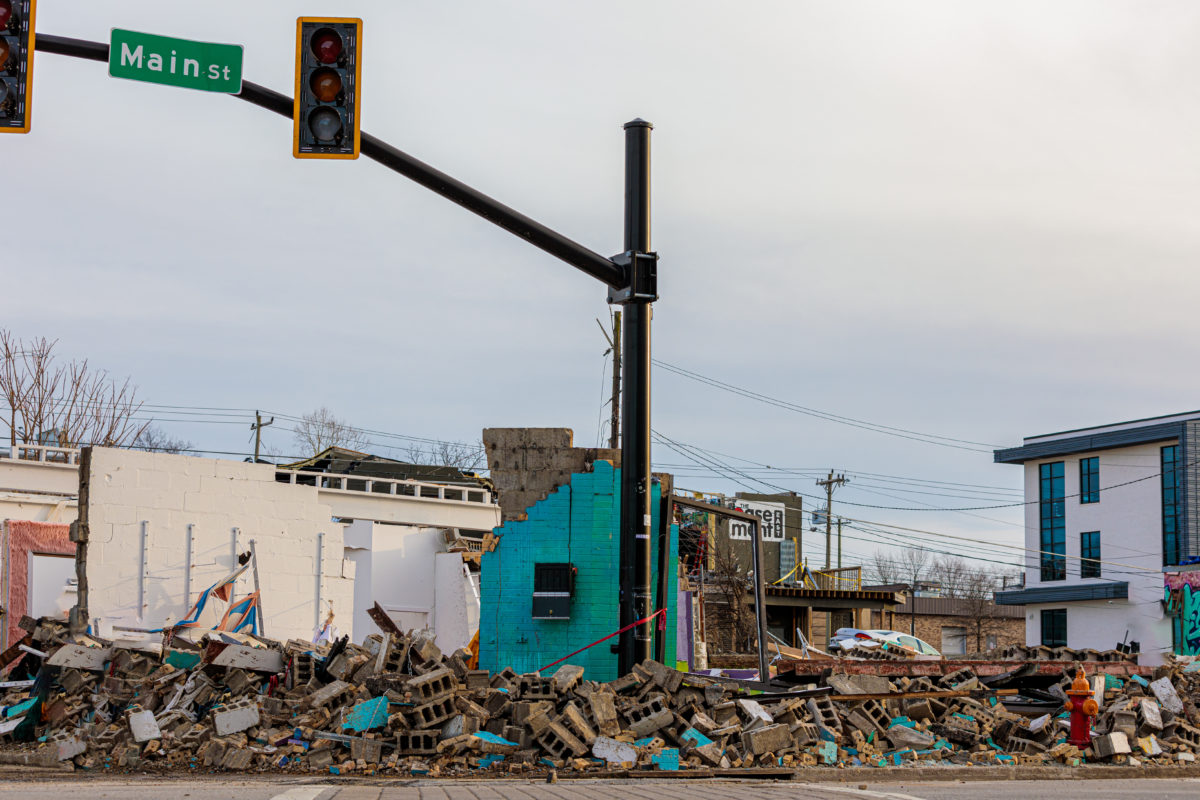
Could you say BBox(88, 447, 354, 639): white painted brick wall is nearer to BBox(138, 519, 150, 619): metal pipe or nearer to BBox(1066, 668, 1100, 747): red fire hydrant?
BBox(138, 519, 150, 619): metal pipe

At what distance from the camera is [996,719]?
13.7 metres

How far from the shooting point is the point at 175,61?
34.2ft

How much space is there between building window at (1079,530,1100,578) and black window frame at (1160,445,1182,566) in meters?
3.06

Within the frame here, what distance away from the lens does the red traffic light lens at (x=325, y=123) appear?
1021 cm

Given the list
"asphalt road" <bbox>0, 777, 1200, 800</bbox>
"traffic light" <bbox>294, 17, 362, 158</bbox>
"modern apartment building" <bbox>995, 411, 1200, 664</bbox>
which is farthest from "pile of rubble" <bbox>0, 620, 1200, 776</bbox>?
"modern apartment building" <bbox>995, 411, 1200, 664</bbox>

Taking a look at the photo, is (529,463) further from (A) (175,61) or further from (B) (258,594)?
(B) (258,594)

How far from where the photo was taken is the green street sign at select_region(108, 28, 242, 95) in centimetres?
1029

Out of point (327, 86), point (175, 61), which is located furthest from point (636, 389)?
point (175, 61)

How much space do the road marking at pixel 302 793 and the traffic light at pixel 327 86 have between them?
511 cm

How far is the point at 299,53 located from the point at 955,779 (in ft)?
29.3

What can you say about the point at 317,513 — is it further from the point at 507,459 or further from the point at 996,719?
the point at 996,719

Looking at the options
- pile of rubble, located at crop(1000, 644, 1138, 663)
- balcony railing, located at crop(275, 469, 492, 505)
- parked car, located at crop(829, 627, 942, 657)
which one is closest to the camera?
pile of rubble, located at crop(1000, 644, 1138, 663)

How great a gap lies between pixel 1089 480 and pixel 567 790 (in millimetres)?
43896

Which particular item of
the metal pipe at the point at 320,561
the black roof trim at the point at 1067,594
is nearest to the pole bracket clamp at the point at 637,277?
the metal pipe at the point at 320,561
